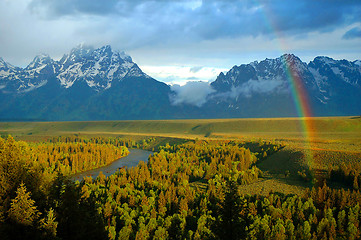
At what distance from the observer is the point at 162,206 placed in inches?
4119

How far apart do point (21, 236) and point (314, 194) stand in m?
99.9

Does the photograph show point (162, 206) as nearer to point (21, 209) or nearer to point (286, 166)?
point (21, 209)

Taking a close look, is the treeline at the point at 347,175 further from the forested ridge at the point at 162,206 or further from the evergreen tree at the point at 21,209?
the evergreen tree at the point at 21,209

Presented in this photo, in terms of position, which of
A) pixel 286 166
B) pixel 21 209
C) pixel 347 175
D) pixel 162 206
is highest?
pixel 21 209

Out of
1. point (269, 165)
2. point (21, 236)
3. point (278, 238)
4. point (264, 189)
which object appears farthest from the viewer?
point (269, 165)

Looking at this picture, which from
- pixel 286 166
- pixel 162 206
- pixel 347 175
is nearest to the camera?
pixel 162 206

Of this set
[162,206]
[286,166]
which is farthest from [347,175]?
[162,206]

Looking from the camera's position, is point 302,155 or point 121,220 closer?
point 121,220

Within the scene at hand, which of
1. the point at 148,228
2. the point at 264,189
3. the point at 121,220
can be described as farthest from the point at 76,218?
the point at 264,189

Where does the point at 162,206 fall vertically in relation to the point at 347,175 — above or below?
below

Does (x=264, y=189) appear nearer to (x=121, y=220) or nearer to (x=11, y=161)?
(x=121, y=220)

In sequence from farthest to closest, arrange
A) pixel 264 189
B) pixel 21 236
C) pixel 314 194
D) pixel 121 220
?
1. pixel 264 189
2. pixel 314 194
3. pixel 121 220
4. pixel 21 236

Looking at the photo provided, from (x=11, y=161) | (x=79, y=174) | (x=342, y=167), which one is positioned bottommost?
(x=79, y=174)

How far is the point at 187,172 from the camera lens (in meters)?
168
